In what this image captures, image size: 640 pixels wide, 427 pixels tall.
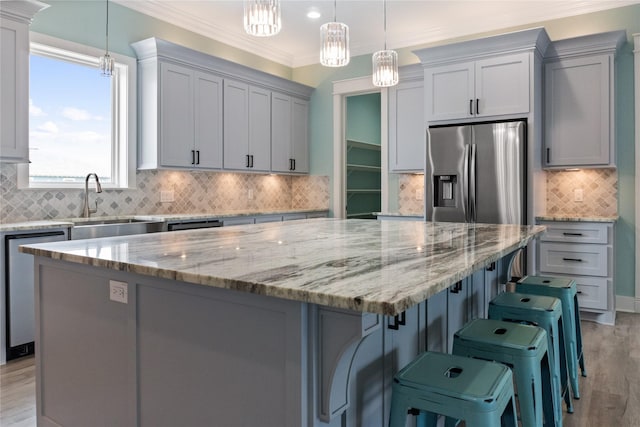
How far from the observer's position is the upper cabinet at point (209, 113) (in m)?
4.36

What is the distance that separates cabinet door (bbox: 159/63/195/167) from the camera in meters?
4.38

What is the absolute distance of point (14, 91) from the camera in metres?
3.26

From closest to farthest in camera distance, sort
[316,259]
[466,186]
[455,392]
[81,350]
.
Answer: [455,392] < [316,259] < [81,350] < [466,186]

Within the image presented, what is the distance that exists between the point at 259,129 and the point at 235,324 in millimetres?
4357

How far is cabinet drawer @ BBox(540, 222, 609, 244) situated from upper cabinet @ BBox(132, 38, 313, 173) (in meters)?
3.14

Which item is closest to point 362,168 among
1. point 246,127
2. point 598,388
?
point 246,127

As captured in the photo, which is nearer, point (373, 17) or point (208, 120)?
point (208, 120)

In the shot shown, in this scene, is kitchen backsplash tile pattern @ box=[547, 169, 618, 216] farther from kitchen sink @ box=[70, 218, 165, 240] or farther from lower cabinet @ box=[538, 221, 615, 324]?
kitchen sink @ box=[70, 218, 165, 240]

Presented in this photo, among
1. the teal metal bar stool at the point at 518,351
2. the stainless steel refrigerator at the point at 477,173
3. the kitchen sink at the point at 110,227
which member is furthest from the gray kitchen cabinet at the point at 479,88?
the teal metal bar stool at the point at 518,351

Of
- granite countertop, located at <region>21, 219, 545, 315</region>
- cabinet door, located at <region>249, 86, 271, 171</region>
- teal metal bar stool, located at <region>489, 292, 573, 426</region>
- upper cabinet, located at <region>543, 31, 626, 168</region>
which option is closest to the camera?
granite countertop, located at <region>21, 219, 545, 315</region>

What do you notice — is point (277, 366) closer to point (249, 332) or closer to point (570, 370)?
point (249, 332)

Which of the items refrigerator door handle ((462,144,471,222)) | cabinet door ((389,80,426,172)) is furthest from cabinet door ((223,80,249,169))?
refrigerator door handle ((462,144,471,222))

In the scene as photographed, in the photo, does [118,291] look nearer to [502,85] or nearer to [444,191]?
[444,191]

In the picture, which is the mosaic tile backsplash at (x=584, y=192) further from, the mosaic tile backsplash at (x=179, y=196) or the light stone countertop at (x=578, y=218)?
the mosaic tile backsplash at (x=179, y=196)
